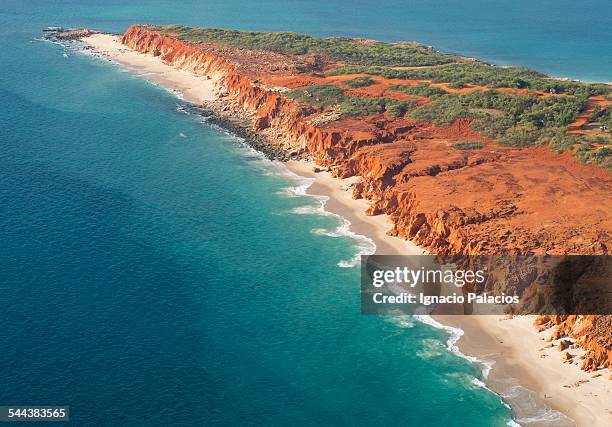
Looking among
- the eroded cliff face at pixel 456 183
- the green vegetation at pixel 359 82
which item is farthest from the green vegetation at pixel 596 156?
the green vegetation at pixel 359 82

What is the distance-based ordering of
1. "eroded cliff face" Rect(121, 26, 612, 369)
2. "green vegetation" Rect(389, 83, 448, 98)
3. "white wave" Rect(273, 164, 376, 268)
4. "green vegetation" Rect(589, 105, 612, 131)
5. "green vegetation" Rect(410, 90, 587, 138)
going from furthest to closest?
"green vegetation" Rect(389, 83, 448, 98) → "green vegetation" Rect(589, 105, 612, 131) → "green vegetation" Rect(410, 90, 587, 138) → "white wave" Rect(273, 164, 376, 268) → "eroded cliff face" Rect(121, 26, 612, 369)

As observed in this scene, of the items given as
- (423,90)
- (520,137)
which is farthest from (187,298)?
(423,90)

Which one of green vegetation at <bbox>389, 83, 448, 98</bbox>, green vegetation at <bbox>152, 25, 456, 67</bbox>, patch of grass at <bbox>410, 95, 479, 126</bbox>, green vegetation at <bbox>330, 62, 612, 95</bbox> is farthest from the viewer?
green vegetation at <bbox>152, 25, 456, 67</bbox>

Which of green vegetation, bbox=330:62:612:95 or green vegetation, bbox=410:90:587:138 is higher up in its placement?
green vegetation, bbox=330:62:612:95

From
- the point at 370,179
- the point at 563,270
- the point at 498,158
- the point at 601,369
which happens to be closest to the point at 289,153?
the point at 370,179

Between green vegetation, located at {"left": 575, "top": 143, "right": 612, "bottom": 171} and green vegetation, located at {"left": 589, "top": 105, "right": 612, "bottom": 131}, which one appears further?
green vegetation, located at {"left": 589, "top": 105, "right": 612, "bottom": 131}

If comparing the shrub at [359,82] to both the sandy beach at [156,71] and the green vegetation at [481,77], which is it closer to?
the green vegetation at [481,77]

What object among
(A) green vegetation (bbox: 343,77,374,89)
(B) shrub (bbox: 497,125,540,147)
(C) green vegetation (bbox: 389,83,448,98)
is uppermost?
(A) green vegetation (bbox: 343,77,374,89)

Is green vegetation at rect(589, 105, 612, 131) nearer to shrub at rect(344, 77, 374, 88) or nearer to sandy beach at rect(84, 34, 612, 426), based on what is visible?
shrub at rect(344, 77, 374, 88)

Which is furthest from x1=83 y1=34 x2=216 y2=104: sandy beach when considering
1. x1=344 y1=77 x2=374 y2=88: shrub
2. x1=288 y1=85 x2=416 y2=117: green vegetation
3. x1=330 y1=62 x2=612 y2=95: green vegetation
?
x1=344 y1=77 x2=374 y2=88: shrub
